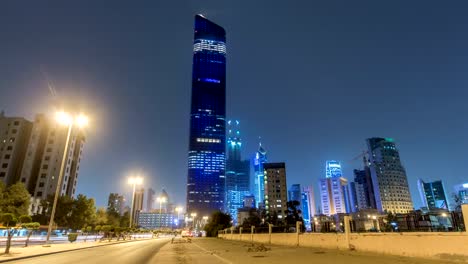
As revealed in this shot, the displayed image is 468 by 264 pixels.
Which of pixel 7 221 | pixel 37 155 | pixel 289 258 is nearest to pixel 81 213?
pixel 37 155

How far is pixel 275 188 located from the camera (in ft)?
584

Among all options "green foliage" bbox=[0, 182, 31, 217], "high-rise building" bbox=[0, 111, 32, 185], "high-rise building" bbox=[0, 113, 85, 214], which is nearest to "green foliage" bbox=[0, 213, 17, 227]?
"green foliage" bbox=[0, 182, 31, 217]

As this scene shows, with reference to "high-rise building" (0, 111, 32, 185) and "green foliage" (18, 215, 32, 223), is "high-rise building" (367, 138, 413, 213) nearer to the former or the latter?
"high-rise building" (0, 111, 32, 185)

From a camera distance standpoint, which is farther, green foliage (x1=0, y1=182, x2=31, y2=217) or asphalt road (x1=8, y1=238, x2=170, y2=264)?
green foliage (x1=0, y1=182, x2=31, y2=217)

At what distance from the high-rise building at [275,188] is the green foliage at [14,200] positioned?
128333mm

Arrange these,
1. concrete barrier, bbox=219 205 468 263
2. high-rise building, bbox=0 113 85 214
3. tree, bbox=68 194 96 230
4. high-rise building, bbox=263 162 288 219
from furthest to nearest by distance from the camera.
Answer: high-rise building, bbox=263 162 288 219 → high-rise building, bbox=0 113 85 214 → tree, bbox=68 194 96 230 → concrete barrier, bbox=219 205 468 263

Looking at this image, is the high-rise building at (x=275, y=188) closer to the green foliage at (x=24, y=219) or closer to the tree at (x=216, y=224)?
the tree at (x=216, y=224)

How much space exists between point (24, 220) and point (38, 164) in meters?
97.0

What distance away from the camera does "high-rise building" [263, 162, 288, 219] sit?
173m

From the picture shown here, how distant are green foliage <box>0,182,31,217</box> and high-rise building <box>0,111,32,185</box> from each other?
40507 millimetres

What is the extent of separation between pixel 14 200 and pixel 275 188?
449 ft

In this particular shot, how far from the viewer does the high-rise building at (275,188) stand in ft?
567

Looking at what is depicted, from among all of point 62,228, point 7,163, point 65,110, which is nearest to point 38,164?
point 7,163

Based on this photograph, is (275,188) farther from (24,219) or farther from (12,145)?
(24,219)
